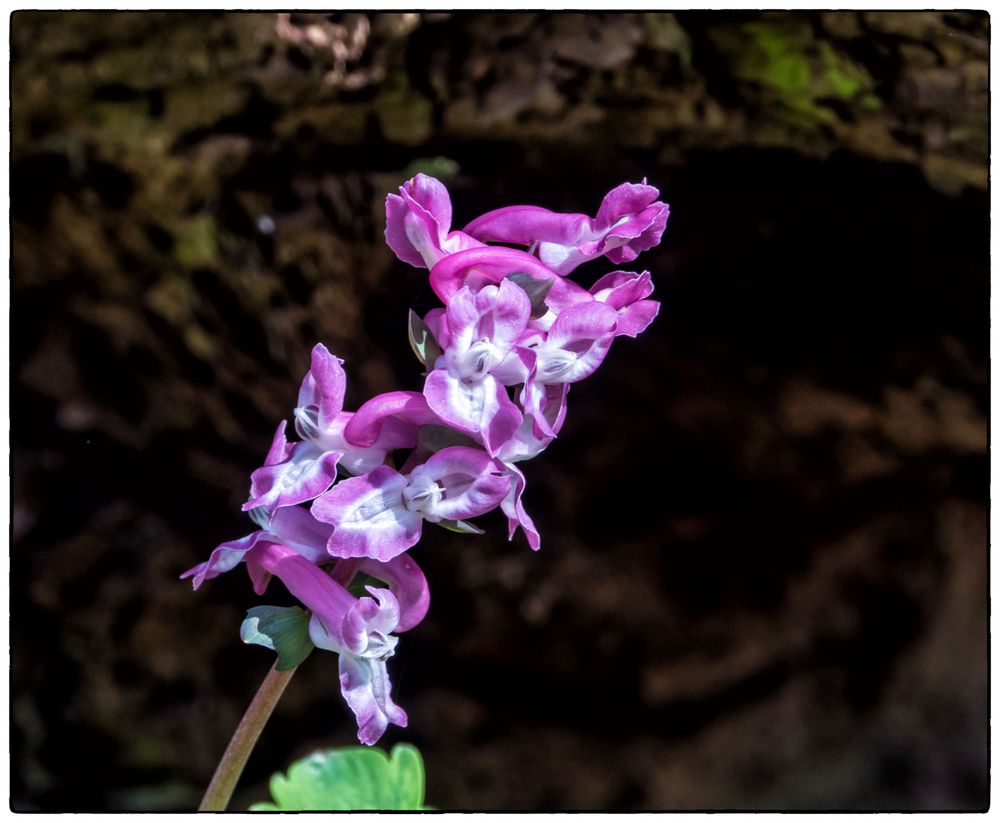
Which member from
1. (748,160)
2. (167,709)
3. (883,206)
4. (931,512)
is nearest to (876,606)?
(931,512)

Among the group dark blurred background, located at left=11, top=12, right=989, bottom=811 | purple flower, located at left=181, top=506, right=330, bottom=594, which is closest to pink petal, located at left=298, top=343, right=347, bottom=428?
purple flower, located at left=181, top=506, right=330, bottom=594

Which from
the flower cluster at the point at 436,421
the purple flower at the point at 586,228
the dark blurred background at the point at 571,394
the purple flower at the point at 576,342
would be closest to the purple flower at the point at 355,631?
the flower cluster at the point at 436,421

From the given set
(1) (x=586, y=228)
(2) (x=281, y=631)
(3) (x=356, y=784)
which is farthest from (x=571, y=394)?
(2) (x=281, y=631)

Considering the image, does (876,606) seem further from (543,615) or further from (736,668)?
(543,615)

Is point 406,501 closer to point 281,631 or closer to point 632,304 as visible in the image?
point 281,631

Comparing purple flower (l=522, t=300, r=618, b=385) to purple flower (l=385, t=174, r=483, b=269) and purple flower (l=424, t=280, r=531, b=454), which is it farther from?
purple flower (l=385, t=174, r=483, b=269)

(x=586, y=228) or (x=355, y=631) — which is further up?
(x=586, y=228)

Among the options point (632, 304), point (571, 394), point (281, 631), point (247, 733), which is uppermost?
point (632, 304)
